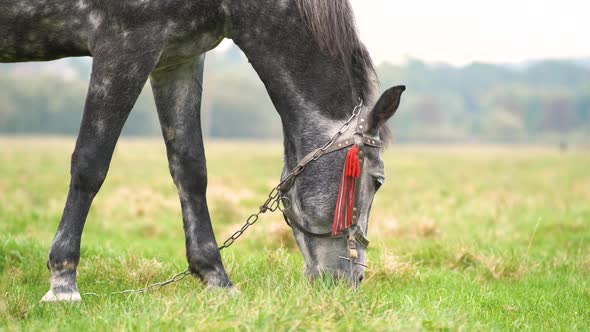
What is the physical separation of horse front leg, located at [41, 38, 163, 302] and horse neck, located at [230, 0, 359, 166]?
2.52 feet

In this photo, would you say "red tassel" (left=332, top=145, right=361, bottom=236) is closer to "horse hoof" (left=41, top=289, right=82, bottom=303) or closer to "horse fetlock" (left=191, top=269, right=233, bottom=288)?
"horse fetlock" (left=191, top=269, right=233, bottom=288)

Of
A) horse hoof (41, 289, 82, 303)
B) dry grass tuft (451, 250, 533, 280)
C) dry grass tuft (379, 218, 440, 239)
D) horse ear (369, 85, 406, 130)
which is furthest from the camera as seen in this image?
dry grass tuft (379, 218, 440, 239)

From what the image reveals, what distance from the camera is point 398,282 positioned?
5.66 metres

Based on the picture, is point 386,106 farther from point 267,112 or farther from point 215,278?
point 267,112

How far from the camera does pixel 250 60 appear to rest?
467 centimetres

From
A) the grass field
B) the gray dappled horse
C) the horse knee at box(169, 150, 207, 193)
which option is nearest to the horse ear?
the gray dappled horse

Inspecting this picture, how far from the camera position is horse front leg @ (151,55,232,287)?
504 centimetres

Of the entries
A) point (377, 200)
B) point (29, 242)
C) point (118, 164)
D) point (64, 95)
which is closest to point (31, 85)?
point (64, 95)

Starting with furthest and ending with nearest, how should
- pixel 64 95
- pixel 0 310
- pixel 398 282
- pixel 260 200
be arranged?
pixel 64 95 → pixel 260 200 → pixel 398 282 → pixel 0 310

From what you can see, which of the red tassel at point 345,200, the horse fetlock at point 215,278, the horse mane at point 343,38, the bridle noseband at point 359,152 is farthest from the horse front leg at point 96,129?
the red tassel at point 345,200

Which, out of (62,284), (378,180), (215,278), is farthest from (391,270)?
(62,284)

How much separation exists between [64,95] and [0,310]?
97231 millimetres

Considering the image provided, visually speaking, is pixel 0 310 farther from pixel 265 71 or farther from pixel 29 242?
pixel 29 242

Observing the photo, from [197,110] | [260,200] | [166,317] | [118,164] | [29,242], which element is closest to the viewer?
[166,317]
